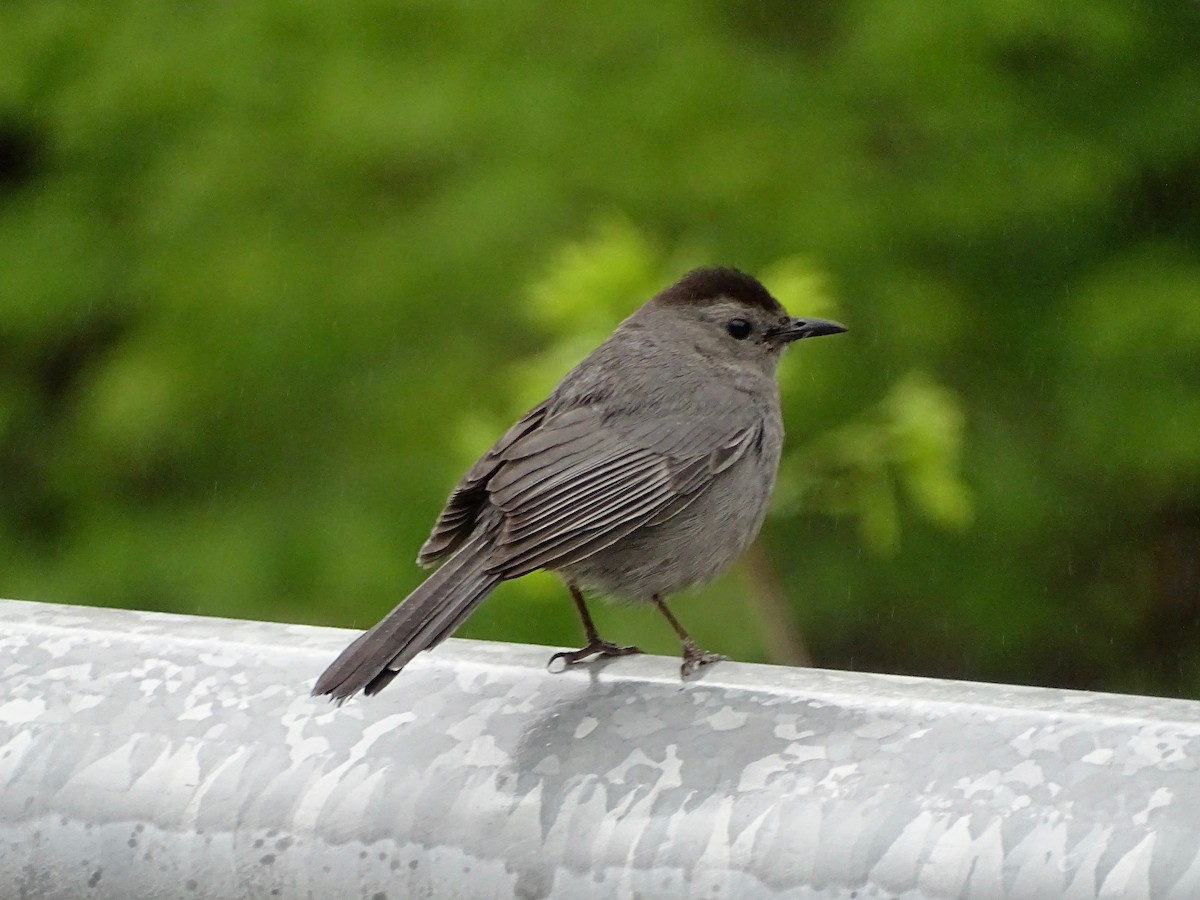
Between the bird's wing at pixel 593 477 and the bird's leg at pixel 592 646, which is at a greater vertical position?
the bird's wing at pixel 593 477

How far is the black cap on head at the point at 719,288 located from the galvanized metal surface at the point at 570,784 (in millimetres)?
2524

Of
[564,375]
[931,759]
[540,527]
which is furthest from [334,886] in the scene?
[564,375]

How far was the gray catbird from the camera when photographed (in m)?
3.63

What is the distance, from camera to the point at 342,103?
→ 17.6 feet

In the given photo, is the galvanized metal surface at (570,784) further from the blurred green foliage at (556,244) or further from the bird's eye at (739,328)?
the blurred green foliage at (556,244)

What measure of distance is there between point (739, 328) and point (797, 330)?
174mm

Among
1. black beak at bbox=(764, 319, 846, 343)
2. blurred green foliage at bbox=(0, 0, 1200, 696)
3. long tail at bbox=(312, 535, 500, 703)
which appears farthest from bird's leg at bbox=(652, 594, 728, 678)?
black beak at bbox=(764, 319, 846, 343)

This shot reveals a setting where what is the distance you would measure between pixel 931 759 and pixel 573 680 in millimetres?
558

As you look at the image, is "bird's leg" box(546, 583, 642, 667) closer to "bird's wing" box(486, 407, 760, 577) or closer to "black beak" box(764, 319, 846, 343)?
"bird's wing" box(486, 407, 760, 577)

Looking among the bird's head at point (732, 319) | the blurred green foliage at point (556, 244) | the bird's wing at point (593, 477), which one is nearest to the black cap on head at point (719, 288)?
the bird's head at point (732, 319)

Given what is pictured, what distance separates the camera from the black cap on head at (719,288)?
15.1 feet

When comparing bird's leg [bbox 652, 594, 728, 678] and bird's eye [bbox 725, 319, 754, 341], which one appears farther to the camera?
bird's eye [bbox 725, 319, 754, 341]

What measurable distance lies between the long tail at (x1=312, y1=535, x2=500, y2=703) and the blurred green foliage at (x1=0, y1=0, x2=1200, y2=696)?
182 centimetres

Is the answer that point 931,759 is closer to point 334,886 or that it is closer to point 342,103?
point 334,886
